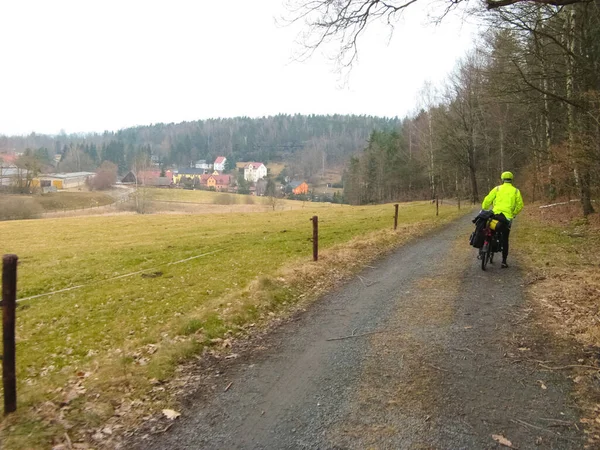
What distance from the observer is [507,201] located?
28.9ft

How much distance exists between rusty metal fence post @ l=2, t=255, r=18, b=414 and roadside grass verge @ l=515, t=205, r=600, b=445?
4978 mm

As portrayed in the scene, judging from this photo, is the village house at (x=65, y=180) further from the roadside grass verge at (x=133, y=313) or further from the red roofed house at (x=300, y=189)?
the roadside grass verge at (x=133, y=313)

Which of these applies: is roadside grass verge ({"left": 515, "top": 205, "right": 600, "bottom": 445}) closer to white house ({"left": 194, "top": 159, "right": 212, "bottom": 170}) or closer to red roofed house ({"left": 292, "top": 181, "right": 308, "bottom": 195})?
red roofed house ({"left": 292, "top": 181, "right": 308, "bottom": 195})

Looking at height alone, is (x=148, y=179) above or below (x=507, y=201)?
above

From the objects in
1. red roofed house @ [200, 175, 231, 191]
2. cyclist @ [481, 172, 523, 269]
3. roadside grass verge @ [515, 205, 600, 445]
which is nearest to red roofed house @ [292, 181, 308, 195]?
red roofed house @ [200, 175, 231, 191]

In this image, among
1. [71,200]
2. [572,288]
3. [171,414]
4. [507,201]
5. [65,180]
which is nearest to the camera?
[171,414]

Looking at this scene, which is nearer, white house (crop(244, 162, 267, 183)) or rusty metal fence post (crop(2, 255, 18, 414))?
rusty metal fence post (crop(2, 255, 18, 414))

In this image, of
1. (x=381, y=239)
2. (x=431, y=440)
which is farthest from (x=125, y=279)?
(x=431, y=440)

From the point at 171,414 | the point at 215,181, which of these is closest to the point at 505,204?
the point at 171,414

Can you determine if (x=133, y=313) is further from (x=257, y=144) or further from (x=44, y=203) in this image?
(x=257, y=144)

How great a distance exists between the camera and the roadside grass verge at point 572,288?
4.03 m

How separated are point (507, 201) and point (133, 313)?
8169mm

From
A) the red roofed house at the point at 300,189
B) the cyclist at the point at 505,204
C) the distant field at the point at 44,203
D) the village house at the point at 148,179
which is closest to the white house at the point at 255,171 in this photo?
the village house at the point at 148,179

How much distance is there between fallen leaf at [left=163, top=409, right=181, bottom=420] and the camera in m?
3.81
